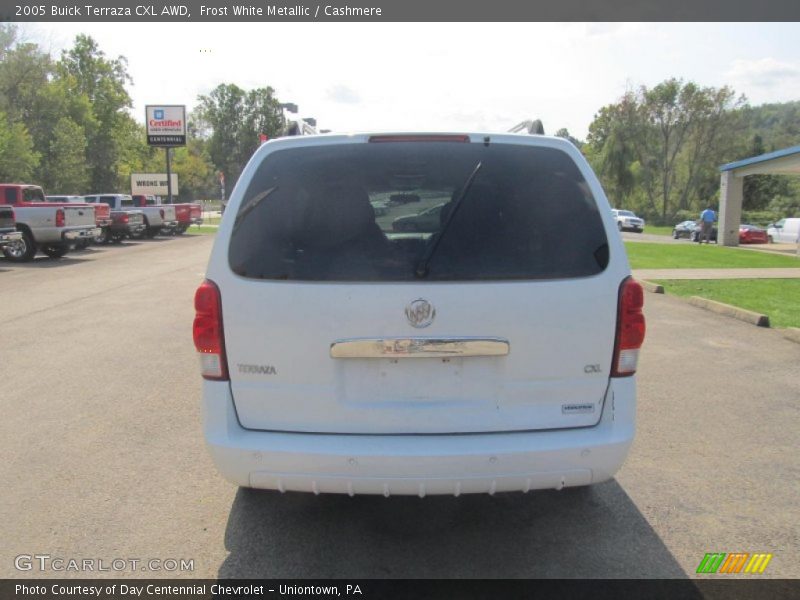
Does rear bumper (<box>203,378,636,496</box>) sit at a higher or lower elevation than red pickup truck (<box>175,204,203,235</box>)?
lower

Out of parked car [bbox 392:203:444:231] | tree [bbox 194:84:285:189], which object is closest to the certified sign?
parked car [bbox 392:203:444:231]

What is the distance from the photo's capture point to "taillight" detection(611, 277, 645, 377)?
123 inches

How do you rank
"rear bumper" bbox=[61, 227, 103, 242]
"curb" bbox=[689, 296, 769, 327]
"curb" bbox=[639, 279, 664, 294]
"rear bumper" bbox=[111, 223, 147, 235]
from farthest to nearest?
"rear bumper" bbox=[111, 223, 147, 235], "rear bumper" bbox=[61, 227, 103, 242], "curb" bbox=[639, 279, 664, 294], "curb" bbox=[689, 296, 769, 327]

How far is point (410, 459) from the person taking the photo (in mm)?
2936

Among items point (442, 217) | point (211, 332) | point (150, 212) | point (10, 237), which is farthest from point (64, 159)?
point (442, 217)

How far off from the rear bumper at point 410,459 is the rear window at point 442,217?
28.6 inches

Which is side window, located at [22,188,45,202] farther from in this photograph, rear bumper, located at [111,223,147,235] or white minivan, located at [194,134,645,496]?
white minivan, located at [194,134,645,496]

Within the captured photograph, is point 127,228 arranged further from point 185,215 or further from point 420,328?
point 420,328

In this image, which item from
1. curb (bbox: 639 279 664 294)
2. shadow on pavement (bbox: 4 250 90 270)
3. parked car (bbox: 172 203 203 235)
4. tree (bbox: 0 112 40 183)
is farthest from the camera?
tree (bbox: 0 112 40 183)

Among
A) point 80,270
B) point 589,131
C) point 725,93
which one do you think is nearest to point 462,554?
point 80,270

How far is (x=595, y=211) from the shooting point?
3180 mm

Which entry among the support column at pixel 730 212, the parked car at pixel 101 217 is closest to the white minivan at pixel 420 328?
the parked car at pixel 101 217

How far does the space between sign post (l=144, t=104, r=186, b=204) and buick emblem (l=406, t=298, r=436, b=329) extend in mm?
49044

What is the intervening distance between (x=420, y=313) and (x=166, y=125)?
5105cm
